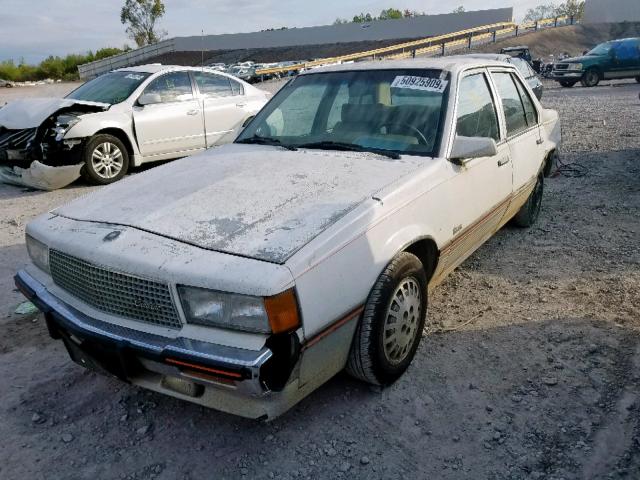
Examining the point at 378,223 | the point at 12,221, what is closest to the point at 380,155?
the point at 378,223

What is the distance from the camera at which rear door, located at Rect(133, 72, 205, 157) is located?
7516mm

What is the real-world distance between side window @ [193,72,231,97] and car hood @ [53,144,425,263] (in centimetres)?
515

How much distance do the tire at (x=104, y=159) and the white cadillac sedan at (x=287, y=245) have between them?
12.9 ft

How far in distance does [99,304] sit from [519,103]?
3.61 metres

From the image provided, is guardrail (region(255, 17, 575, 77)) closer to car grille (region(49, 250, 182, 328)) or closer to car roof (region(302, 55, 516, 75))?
car roof (region(302, 55, 516, 75))

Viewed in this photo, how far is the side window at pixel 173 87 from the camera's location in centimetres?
777

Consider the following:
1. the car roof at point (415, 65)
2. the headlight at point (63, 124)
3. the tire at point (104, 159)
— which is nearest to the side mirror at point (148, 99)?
the tire at point (104, 159)

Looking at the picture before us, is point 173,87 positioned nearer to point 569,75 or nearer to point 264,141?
point 264,141

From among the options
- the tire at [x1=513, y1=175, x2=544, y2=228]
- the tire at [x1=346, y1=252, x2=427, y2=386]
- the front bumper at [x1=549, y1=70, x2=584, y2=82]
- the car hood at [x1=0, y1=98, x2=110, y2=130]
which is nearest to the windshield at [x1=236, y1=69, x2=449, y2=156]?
the tire at [x1=346, y1=252, x2=427, y2=386]

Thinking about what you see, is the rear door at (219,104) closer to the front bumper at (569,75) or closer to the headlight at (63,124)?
the headlight at (63,124)

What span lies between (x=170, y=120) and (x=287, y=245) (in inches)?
239

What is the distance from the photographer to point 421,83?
3553 millimetres

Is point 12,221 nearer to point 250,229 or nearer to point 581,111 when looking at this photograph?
point 250,229

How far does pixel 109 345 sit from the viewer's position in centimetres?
229
